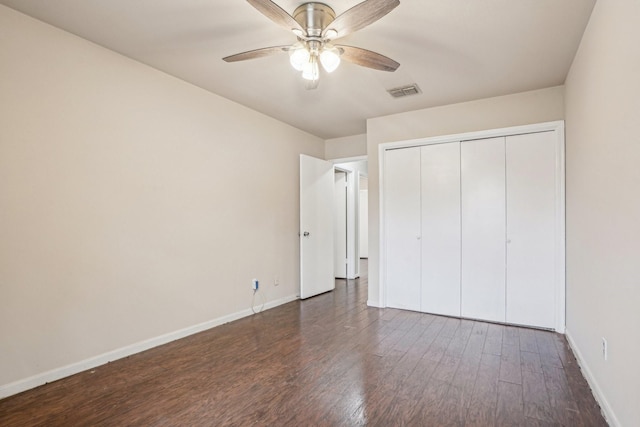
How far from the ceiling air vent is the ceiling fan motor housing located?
1.50 meters

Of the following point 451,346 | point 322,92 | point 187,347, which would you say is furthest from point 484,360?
point 322,92

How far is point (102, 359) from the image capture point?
2.63 metres

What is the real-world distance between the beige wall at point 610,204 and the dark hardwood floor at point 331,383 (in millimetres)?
358

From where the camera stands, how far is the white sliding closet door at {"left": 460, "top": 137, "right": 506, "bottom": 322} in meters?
3.70

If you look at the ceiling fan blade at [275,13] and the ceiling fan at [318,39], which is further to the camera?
the ceiling fan at [318,39]

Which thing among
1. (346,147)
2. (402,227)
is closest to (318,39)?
(402,227)

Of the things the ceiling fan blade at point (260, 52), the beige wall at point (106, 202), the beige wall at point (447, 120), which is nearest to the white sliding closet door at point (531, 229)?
the beige wall at point (447, 120)

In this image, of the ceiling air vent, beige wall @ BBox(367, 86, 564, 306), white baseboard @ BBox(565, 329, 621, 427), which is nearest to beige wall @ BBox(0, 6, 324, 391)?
beige wall @ BBox(367, 86, 564, 306)

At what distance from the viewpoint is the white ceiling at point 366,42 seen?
2.17m

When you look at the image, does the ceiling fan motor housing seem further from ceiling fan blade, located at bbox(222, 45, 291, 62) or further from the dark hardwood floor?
the dark hardwood floor

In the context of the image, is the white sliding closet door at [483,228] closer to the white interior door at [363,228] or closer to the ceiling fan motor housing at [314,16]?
the ceiling fan motor housing at [314,16]

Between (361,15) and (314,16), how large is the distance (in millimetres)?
468

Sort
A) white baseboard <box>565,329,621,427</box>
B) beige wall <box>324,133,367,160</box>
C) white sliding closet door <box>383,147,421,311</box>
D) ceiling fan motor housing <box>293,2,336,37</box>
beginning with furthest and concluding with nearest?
1. beige wall <box>324,133,367,160</box>
2. white sliding closet door <box>383,147,421,311</box>
3. ceiling fan motor housing <box>293,2,336,37</box>
4. white baseboard <box>565,329,621,427</box>

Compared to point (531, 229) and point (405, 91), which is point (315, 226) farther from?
point (531, 229)
